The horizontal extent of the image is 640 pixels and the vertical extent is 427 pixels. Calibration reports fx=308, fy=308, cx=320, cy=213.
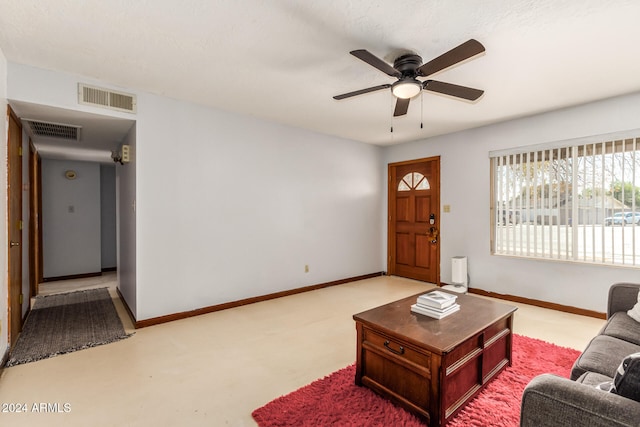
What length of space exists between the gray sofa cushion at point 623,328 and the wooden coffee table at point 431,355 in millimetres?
539

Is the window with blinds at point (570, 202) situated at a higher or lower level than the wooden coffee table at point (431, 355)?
higher

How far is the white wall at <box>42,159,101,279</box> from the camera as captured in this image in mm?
5465

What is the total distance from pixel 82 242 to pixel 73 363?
13.7 ft

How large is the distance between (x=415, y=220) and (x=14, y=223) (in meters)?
5.21

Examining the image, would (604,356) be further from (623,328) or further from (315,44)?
(315,44)

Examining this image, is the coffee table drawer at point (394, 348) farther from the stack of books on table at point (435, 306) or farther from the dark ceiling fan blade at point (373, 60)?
the dark ceiling fan blade at point (373, 60)

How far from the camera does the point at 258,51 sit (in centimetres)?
244

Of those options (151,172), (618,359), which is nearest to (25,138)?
(151,172)

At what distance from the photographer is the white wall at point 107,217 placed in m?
6.34

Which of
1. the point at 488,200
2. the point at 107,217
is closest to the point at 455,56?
the point at 488,200

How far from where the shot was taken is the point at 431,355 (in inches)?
66.4

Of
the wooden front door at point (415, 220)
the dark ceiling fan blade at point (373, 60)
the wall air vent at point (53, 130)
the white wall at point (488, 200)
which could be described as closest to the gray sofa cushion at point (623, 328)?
the white wall at point (488, 200)

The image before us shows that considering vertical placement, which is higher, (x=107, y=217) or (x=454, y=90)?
(x=454, y=90)

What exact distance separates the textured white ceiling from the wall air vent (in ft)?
3.01
